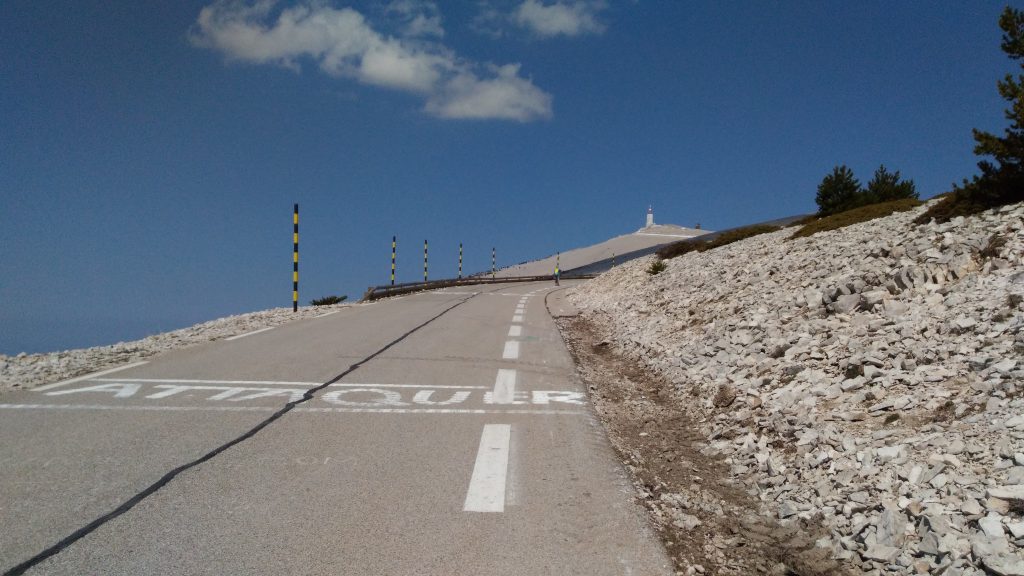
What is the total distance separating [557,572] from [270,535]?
5.33 ft

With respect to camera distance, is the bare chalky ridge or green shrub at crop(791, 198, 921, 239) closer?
the bare chalky ridge

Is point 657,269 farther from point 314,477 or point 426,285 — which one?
point 314,477

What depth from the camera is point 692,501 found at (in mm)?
4789

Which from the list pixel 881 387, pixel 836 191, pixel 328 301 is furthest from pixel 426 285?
pixel 881 387

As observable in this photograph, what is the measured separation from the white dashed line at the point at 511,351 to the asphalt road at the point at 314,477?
1401mm

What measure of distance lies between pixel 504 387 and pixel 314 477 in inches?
144

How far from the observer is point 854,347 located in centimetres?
684

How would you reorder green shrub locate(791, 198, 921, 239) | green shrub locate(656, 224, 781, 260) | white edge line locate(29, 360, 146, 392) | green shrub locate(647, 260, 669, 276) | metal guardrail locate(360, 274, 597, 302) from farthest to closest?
metal guardrail locate(360, 274, 597, 302) → green shrub locate(656, 224, 781, 260) → green shrub locate(647, 260, 669, 276) → green shrub locate(791, 198, 921, 239) → white edge line locate(29, 360, 146, 392)

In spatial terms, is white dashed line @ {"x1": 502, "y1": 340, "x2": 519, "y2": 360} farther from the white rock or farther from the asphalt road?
the white rock

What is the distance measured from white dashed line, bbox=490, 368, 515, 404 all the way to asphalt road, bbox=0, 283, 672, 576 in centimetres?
4

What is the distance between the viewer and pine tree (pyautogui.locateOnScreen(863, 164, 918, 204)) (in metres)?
24.9

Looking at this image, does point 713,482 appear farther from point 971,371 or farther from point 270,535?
point 270,535

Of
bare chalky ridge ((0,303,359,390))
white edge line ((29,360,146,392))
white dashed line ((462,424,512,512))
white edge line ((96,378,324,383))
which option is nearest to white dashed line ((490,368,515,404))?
white dashed line ((462,424,512,512))

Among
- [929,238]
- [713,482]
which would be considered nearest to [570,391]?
[713,482]
